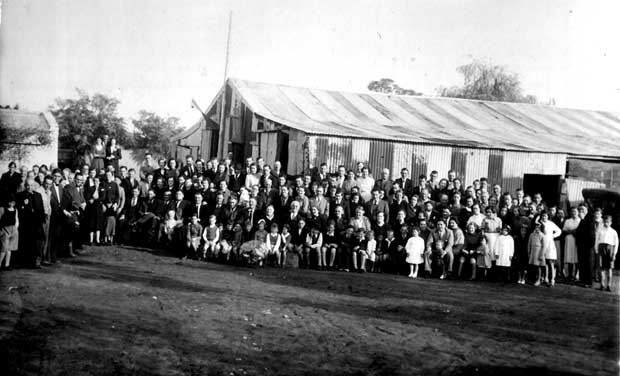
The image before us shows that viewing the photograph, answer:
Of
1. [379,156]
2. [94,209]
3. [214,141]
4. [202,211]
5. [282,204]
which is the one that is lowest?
Result: [94,209]

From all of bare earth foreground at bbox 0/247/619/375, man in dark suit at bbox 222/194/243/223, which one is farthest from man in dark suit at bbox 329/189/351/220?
bare earth foreground at bbox 0/247/619/375

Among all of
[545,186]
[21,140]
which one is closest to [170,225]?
[545,186]

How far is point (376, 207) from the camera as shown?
13.4 m

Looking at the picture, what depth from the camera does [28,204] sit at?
10.3 m

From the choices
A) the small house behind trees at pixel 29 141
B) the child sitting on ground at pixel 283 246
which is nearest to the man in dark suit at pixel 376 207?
the child sitting on ground at pixel 283 246

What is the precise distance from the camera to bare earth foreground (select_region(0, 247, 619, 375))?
5836mm

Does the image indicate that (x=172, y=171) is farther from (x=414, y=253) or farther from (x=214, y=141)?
(x=214, y=141)

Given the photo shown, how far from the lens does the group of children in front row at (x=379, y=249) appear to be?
39.7ft

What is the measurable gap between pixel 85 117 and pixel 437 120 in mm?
21976

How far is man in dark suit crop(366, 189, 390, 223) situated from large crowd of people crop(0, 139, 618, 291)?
0.02 metres

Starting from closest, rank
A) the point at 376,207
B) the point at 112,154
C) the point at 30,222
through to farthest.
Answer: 1. the point at 30,222
2. the point at 376,207
3. the point at 112,154

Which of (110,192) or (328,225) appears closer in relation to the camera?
(328,225)

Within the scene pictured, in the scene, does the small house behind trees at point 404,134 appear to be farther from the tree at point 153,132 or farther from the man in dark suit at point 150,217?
the tree at point 153,132

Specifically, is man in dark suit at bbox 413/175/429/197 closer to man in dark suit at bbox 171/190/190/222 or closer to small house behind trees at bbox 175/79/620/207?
small house behind trees at bbox 175/79/620/207
